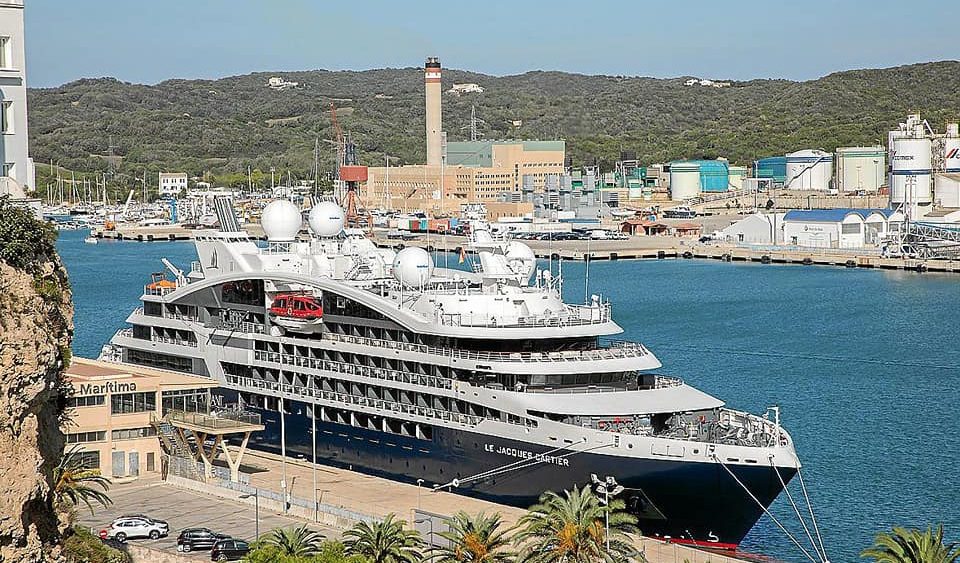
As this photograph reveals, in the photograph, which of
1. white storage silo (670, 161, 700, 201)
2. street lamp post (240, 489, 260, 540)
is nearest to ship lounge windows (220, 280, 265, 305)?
street lamp post (240, 489, 260, 540)

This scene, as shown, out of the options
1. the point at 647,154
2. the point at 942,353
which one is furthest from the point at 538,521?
the point at 647,154

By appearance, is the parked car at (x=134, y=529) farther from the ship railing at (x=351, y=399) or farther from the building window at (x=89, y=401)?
the ship railing at (x=351, y=399)

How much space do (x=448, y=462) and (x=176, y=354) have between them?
10.6 metres

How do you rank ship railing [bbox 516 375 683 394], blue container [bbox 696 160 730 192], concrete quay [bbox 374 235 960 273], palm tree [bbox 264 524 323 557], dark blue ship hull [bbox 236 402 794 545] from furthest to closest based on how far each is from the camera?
blue container [bbox 696 160 730 192]
concrete quay [bbox 374 235 960 273]
ship railing [bbox 516 375 683 394]
dark blue ship hull [bbox 236 402 794 545]
palm tree [bbox 264 524 323 557]

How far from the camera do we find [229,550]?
2492 centimetres

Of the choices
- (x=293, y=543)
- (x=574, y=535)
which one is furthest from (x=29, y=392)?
(x=574, y=535)

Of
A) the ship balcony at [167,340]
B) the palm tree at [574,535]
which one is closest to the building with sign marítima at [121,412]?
the ship balcony at [167,340]

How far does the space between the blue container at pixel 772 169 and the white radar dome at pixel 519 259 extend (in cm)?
12049

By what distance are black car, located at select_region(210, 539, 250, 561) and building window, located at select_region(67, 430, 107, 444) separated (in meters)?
6.79

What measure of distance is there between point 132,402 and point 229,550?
8.13m

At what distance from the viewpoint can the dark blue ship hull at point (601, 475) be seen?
1082 inches

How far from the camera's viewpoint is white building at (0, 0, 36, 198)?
13.4m

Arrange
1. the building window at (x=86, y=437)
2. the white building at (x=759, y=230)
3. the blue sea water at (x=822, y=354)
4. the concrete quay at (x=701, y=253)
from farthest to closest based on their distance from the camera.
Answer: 1. the white building at (x=759, y=230)
2. the concrete quay at (x=701, y=253)
3. the blue sea water at (x=822, y=354)
4. the building window at (x=86, y=437)

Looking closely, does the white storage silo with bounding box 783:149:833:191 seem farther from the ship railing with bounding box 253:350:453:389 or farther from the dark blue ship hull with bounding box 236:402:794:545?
the dark blue ship hull with bounding box 236:402:794:545
